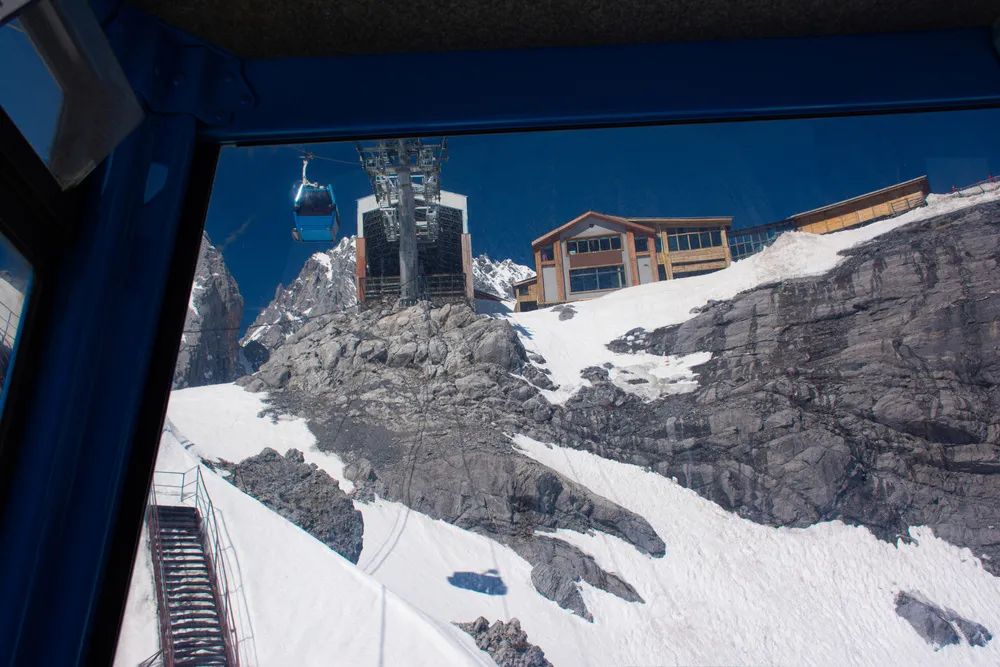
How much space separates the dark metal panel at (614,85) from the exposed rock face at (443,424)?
4098mm

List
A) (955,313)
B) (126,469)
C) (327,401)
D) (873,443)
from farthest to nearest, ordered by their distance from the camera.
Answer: (955,313)
(873,443)
(327,401)
(126,469)

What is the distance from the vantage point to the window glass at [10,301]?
518 mm

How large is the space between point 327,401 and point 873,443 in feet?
17.4

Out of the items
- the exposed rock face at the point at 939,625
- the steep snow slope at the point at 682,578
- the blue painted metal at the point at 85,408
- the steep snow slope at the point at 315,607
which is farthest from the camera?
the exposed rock face at the point at 939,625

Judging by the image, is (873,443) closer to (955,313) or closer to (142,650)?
(955,313)

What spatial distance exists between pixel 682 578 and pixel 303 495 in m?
2.80

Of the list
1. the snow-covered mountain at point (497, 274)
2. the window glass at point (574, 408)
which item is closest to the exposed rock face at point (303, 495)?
the window glass at point (574, 408)

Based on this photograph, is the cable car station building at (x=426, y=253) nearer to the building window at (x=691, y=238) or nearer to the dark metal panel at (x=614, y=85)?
the building window at (x=691, y=238)

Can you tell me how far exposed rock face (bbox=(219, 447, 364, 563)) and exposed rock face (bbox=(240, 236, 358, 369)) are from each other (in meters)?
1.02

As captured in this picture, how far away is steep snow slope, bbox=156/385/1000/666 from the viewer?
13.2 feet

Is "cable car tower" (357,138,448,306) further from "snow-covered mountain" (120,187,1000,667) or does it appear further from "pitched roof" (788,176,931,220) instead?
"pitched roof" (788,176,931,220)

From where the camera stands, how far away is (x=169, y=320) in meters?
0.63

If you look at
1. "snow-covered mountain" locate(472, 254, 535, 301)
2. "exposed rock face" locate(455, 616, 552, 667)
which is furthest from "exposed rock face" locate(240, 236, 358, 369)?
"exposed rock face" locate(455, 616, 552, 667)

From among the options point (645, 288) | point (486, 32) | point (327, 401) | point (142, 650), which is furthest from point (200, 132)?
point (327, 401)
